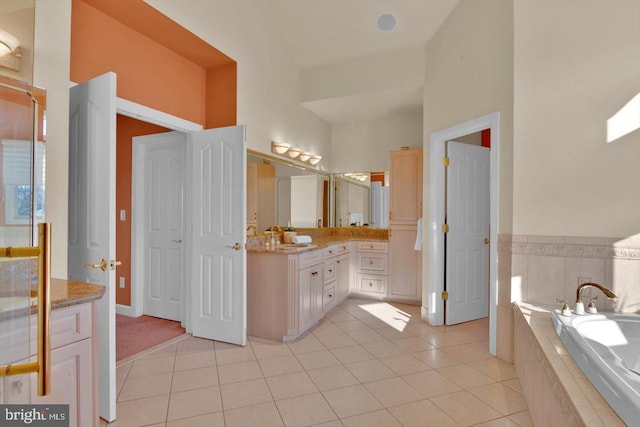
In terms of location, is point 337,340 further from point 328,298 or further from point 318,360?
point 328,298

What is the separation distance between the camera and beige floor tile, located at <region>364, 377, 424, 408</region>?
2.05 m

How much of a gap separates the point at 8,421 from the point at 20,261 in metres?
0.45

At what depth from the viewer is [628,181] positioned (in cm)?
222

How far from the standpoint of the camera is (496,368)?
8.27 ft

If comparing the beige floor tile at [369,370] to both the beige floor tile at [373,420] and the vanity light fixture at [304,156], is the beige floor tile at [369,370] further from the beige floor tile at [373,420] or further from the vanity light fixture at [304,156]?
the vanity light fixture at [304,156]

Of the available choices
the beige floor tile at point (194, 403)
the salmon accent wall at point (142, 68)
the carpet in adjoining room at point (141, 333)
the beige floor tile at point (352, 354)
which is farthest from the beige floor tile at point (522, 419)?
the salmon accent wall at point (142, 68)

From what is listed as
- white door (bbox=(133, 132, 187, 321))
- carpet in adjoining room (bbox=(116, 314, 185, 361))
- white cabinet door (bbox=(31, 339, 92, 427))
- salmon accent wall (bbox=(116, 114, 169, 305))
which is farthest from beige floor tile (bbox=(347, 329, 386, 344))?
salmon accent wall (bbox=(116, 114, 169, 305))

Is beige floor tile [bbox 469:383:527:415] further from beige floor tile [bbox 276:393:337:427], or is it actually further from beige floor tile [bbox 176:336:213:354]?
beige floor tile [bbox 176:336:213:354]

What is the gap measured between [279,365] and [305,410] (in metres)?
0.64

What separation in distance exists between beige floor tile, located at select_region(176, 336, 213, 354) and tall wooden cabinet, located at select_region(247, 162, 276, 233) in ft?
4.07

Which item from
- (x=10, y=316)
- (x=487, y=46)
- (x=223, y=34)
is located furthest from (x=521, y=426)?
(x=223, y=34)

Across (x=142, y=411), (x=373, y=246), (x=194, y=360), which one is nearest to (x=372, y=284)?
(x=373, y=246)

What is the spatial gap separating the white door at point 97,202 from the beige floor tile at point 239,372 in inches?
28.0

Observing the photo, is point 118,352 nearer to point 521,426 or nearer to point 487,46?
point 521,426
